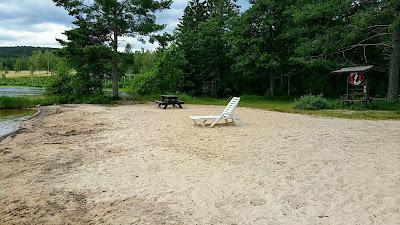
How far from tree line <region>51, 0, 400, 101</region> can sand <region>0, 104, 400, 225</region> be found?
1158 centimetres

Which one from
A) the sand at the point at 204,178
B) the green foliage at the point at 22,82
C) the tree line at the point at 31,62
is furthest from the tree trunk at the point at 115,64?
the green foliage at the point at 22,82

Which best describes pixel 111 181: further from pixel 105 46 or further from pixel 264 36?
pixel 264 36

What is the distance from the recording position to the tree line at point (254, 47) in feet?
64.1

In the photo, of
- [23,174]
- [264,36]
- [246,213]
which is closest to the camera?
[246,213]

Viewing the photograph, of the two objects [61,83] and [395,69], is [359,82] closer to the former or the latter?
[395,69]

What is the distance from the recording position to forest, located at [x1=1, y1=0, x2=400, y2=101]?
65.3 ft

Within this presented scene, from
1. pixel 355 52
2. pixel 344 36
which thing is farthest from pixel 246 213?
pixel 355 52

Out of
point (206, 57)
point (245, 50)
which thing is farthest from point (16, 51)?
point (245, 50)

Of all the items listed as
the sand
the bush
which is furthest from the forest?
the sand

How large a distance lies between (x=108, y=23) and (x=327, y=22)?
538 inches

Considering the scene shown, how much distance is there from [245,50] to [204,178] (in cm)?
2159

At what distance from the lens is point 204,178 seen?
5.36 m

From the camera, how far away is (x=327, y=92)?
27797 mm

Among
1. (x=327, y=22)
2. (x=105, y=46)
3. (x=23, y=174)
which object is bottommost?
(x=23, y=174)
